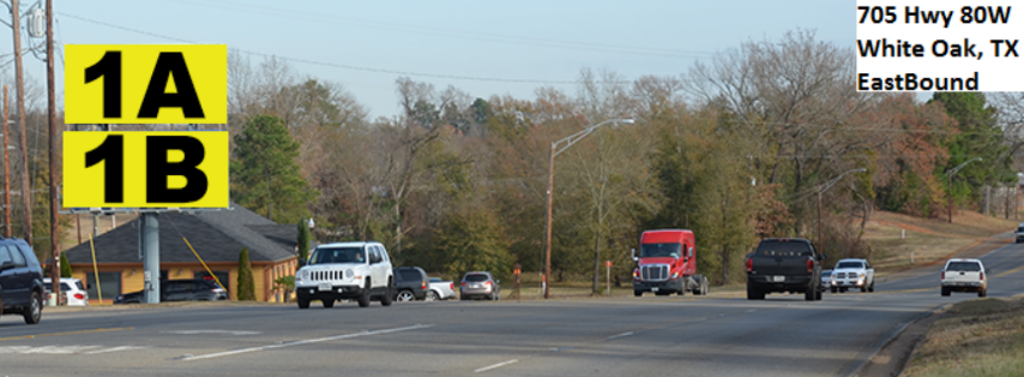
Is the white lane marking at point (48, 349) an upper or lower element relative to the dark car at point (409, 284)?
upper

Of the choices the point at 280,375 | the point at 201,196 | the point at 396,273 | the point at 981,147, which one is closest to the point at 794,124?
the point at 396,273

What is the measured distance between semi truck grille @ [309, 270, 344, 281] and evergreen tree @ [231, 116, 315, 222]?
148 ft

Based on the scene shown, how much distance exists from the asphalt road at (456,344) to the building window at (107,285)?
100 feet

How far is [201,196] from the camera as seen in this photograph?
121ft

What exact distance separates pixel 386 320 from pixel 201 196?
1690 cm

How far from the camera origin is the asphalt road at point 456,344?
13500 millimetres

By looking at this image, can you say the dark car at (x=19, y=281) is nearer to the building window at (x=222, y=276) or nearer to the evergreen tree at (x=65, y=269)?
the evergreen tree at (x=65, y=269)

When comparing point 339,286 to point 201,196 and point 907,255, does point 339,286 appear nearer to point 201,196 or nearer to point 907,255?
point 201,196

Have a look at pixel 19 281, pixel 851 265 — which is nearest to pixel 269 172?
pixel 851 265

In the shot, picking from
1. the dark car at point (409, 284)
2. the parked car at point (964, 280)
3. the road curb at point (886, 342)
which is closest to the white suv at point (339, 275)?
the road curb at point (886, 342)

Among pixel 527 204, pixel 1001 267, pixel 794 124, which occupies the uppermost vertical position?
pixel 794 124

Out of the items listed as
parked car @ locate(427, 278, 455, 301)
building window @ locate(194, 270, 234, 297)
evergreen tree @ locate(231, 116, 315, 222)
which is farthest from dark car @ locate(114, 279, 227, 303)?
evergreen tree @ locate(231, 116, 315, 222)

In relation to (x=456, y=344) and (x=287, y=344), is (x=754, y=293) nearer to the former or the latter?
(x=456, y=344)

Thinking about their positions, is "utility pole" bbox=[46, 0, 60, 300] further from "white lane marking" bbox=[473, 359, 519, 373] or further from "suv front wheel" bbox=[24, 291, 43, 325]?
"white lane marking" bbox=[473, 359, 519, 373]
